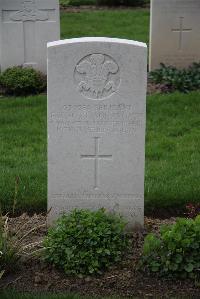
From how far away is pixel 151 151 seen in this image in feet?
24.8

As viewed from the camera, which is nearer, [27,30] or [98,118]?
[98,118]

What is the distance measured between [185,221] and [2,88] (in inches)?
232

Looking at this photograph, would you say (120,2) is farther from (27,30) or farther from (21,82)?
A: (21,82)

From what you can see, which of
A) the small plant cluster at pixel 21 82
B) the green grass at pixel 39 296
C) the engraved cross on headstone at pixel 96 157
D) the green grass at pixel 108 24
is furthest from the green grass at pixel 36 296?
the green grass at pixel 108 24

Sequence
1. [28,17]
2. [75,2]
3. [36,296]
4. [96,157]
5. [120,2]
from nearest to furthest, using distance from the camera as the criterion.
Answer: [36,296], [96,157], [28,17], [120,2], [75,2]

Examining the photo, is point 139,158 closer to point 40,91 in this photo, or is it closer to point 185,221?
point 185,221

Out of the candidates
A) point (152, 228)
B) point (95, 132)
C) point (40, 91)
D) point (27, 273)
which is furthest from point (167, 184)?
point (40, 91)

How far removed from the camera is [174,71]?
10.6 meters

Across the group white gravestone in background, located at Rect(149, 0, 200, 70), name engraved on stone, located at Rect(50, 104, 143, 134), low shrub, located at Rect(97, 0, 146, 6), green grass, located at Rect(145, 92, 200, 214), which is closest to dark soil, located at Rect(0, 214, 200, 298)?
name engraved on stone, located at Rect(50, 104, 143, 134)

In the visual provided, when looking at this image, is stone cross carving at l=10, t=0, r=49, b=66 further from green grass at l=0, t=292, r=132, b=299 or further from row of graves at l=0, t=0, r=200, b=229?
green grass at l=0, t=292, r=132, b=299

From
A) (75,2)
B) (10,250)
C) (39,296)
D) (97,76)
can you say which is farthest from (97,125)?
(75,2)

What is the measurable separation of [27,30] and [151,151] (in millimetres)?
3911

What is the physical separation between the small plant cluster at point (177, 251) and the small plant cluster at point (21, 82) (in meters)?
5.38

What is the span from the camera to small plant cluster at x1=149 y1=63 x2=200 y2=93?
10.0m
